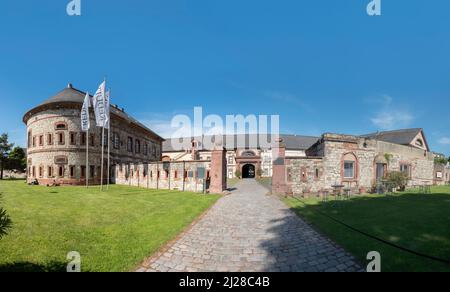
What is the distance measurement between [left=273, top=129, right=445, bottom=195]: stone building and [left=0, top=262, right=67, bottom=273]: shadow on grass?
1419 cm

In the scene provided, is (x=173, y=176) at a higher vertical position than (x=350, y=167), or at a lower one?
lower

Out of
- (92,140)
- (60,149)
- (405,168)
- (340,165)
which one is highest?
(92,140)

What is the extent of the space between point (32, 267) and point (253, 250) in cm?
506

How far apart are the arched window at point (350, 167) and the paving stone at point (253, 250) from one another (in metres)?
12.6

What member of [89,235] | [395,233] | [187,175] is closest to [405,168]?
[395,233]

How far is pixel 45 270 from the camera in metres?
4.49

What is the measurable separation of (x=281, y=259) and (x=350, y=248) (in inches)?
75.2

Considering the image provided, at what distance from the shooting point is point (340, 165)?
18.3m

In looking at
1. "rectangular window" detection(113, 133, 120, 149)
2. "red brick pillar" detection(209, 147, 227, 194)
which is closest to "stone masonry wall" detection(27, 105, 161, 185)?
"rectangular window" detection(113, 133, 120, 149)

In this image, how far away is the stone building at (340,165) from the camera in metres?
17.0

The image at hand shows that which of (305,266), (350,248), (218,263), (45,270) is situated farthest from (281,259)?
(45,270)

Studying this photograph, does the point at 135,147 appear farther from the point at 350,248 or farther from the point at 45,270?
the point at 350,248

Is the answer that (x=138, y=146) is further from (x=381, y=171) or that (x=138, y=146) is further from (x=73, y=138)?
(x=381, y=171)
